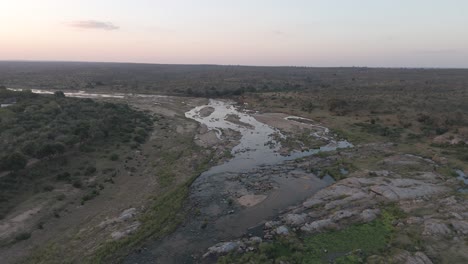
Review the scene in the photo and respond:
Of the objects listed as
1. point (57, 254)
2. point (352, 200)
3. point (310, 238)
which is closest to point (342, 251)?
point (310, 238)

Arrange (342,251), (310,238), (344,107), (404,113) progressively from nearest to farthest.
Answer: (342,251)
(310,238)
(404,113)
(344,107)

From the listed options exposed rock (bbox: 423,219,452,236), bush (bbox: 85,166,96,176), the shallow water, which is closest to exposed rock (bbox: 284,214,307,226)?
exposed rock (bbox: 423,219,452,236)

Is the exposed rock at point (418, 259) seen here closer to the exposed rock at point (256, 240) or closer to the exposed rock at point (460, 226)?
the exposed rock at point (460, 226)

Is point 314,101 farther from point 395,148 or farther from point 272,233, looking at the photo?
point 272,233

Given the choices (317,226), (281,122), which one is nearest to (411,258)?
(317,226)

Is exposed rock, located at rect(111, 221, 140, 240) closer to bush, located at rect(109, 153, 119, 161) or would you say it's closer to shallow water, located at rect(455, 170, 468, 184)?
bush, located at rect(109, 153, 119, 161)

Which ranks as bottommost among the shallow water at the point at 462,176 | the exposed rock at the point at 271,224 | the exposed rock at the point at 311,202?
the exposed rock at the point at 271,224

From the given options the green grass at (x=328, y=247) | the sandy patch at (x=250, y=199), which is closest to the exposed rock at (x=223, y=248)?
the green grass at (x=328, y=247)

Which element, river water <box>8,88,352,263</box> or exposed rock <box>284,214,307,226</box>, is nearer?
river water <box>8,88,352,263</box>
